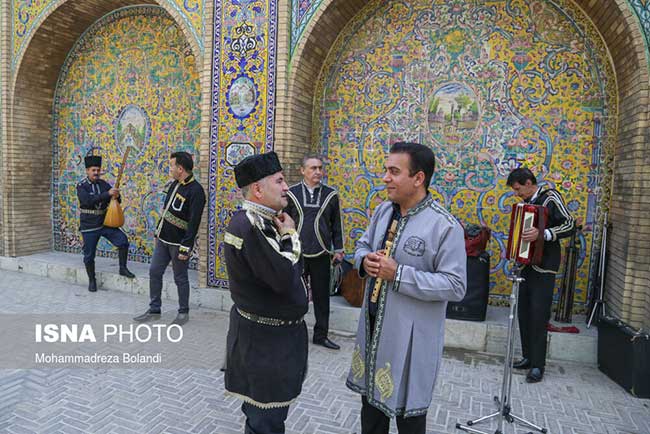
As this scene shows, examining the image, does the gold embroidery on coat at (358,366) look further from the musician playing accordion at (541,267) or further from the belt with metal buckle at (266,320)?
the musician playing accordion at (541,267)

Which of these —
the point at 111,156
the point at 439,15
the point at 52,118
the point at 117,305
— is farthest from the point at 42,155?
the point at 439,15

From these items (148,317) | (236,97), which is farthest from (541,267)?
(148,317)

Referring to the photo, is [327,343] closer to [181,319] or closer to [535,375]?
[181,319]

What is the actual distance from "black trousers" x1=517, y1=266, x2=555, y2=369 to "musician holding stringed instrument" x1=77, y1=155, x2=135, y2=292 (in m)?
5.39

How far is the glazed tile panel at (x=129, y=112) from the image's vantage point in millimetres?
7379

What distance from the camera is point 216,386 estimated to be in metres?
3.94

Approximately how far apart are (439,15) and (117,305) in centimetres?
569

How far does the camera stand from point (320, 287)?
4840 millimetres

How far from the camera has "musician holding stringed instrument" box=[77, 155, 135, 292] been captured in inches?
262

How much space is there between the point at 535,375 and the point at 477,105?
3164 millimetres

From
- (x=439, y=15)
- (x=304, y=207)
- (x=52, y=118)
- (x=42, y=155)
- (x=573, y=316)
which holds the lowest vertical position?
(x=573, y=316)

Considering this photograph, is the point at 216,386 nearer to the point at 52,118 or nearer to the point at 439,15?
the point at 439,15

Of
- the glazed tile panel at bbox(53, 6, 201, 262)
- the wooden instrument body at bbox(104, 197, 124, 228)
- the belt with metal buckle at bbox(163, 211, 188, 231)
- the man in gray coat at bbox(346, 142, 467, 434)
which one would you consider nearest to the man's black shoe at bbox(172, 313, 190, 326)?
the belt with metal buckle at bbox(163, 211, 188, 231)

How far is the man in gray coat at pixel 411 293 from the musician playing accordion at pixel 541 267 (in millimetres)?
2172
